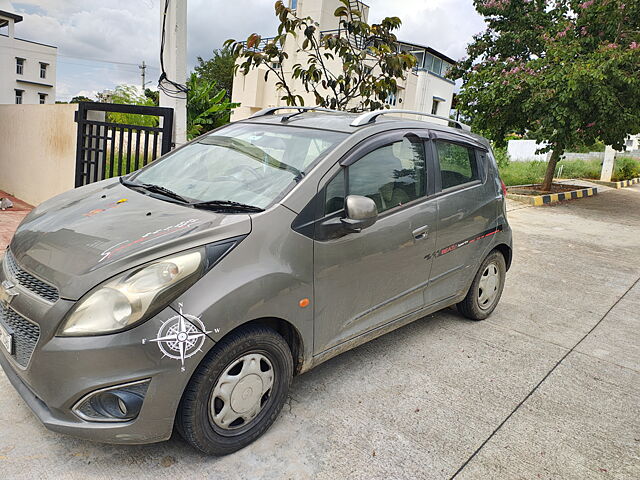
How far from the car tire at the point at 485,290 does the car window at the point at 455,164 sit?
0.75 m

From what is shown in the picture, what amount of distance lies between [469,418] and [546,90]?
34.1 feet

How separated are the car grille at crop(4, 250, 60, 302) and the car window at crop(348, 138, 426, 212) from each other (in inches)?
63.5

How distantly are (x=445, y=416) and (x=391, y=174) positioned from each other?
1.52 m

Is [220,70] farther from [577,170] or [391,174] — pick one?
A: [391,174]

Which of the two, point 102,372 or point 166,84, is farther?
point 166,84

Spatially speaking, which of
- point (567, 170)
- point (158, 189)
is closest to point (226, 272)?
point (158, 189)

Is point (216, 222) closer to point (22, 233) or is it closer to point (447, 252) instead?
point (22, 233)

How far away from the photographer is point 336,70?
26000 mm

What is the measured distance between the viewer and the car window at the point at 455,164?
369 centimetres

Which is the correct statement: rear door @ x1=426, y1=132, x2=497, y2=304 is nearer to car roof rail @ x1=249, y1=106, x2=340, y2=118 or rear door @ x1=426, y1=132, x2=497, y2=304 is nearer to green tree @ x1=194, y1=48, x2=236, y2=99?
car roof rail @ x1=249, y1=106, x2=340, y2=118

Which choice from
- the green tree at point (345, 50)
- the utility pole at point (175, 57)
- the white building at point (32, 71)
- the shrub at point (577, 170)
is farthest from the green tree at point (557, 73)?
the white building at point (32, 71)

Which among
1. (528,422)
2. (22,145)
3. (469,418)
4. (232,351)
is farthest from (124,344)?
(22,145)

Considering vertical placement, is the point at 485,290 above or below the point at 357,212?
below

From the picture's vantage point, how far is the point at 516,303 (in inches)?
199
